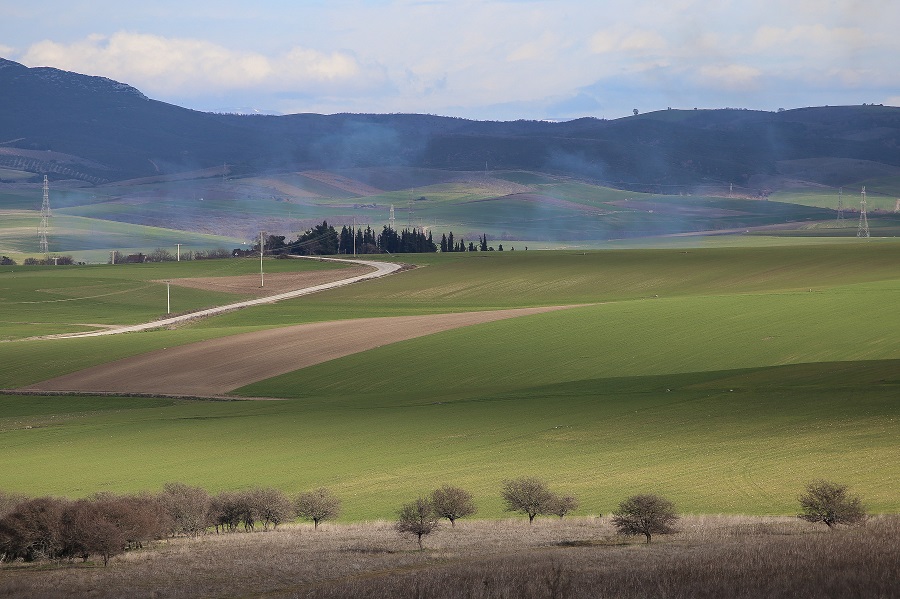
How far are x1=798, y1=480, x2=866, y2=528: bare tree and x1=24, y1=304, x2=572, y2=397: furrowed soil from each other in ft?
124

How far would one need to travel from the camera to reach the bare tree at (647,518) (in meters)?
28.4

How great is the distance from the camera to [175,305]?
345 feet

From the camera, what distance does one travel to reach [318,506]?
3319cm

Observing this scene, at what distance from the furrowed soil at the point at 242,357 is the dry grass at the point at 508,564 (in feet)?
105

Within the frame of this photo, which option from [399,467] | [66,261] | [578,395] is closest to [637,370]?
[578,395]

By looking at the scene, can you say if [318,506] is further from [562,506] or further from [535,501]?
[562,506]

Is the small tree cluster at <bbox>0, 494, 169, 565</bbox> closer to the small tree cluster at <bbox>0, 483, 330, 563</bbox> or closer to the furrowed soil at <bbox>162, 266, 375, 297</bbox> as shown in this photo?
the small tree cluster at <bbox>0, 483, 330, 563</bbox>

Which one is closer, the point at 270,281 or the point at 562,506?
the point at 562,506

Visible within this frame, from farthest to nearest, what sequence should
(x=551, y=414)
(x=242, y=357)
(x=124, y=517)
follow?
(x=242, y=357)
(x=551, y=414)
(x=124, y=517)

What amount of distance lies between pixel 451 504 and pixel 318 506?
12.7ft

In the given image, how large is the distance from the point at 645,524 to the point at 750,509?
4760 millimetres

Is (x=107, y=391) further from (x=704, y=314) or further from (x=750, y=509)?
(x=750, y=509)

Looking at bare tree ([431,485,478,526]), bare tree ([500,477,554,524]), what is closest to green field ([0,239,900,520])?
bare tree ([500,477,554,524])

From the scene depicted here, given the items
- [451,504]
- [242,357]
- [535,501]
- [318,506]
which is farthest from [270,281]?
[451,504]
